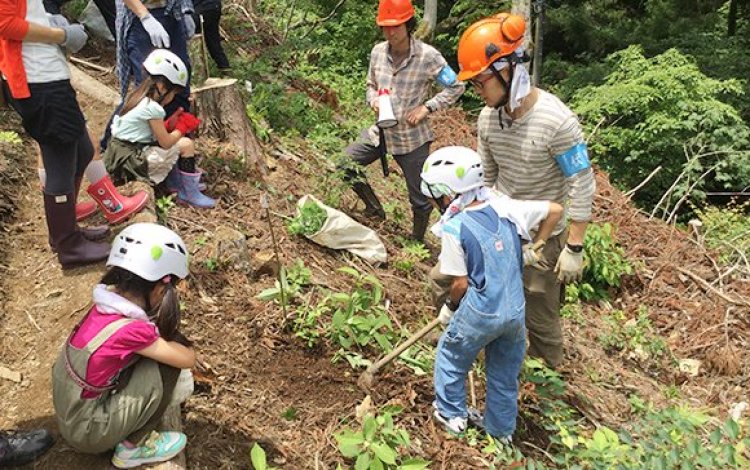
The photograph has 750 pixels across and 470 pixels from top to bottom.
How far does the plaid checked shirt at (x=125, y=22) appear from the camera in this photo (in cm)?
496

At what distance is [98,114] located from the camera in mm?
6645

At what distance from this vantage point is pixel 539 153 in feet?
11.9

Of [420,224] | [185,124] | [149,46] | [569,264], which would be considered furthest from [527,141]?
[149,46]

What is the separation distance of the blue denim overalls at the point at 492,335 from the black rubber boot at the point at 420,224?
96.5 inches

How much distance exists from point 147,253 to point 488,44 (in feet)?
6.85

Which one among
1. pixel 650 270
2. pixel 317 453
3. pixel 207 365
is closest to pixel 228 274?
pixel 207 365

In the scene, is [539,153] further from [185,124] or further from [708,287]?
[708,287]

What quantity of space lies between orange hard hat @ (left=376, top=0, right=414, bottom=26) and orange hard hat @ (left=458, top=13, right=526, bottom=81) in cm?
171

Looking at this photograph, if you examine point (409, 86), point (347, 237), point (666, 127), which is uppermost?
point (409, 86)

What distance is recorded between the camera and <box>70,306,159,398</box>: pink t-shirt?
2.59 metres

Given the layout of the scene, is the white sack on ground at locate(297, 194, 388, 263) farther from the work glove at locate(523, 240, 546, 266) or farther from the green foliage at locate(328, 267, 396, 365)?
the work glove at locate(523, 240, 546, 266)

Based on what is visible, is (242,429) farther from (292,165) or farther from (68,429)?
(292,165)

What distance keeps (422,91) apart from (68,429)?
390 cm

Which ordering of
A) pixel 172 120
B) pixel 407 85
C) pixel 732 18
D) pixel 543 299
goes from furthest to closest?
1. pixel 732 18
2. pixel 407 85
3. pixel 172 120
4. pixel 543 299
